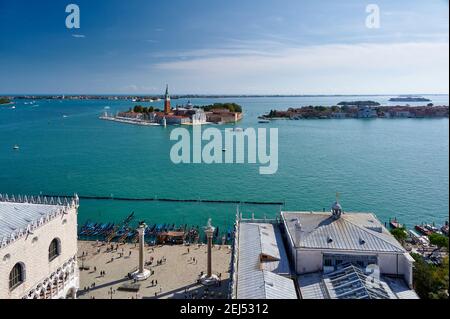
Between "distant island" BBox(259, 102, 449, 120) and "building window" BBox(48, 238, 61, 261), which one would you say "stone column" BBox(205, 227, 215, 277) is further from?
"distant island" BBox(259, 102, 449, 120)

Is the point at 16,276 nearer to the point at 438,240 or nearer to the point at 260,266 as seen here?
the point at 260,266

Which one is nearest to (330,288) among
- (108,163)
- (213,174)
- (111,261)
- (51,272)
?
(51,272)

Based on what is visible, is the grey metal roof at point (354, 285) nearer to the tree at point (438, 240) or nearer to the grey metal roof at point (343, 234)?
the grey metal roof at point (343, 234)

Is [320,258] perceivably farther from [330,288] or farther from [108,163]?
[108,163]

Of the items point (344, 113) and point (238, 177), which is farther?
point (344, 113)

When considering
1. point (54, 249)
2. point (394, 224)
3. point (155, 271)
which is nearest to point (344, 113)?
point (394, 224)

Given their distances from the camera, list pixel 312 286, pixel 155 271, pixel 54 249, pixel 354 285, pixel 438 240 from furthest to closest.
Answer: pixel 438 240
pixel 155 271
pixel 54 249
pixel 312 286
pixel 354 285

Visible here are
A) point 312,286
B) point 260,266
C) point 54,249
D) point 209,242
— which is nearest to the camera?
point 312,286
